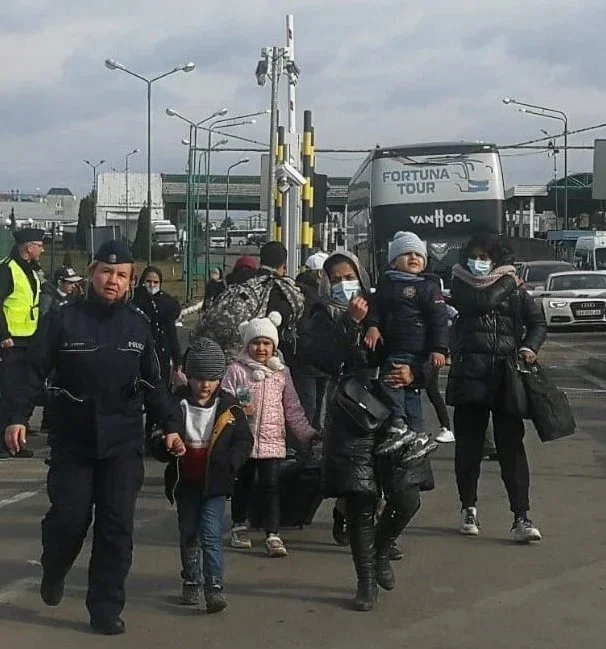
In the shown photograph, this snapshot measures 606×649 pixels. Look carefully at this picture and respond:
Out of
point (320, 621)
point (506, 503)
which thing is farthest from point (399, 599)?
point (506, 503)

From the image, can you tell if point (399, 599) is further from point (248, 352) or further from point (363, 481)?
point (248, 352)

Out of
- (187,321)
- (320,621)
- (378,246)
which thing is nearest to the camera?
(320,621)

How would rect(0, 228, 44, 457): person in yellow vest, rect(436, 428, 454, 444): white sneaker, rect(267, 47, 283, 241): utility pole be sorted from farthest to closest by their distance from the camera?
1. rect(267, 47, 283, 241): utility pole
2. rect(436, 428, 454, 444): white sneaker
3. rect(0, 228, 44, 457): person in yellow vest

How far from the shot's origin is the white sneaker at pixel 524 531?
788 centimetres

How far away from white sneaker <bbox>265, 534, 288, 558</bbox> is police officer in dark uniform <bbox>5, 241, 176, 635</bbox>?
65.6 inches

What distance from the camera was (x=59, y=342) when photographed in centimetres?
603

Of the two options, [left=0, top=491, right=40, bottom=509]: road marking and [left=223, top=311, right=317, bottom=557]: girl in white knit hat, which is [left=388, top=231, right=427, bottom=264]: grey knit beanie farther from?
[left=0, top=491, right=40, bottom=509]: road marking

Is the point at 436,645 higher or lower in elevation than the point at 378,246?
lower

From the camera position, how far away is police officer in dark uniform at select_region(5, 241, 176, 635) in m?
6.01

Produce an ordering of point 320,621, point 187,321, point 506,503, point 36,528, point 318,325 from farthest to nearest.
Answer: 1. point 187,321
2. point 506,503
3. point 36,528
4. point 318,325
5. point 320,621

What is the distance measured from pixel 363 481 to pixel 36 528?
9.77ft

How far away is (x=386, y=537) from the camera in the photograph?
6664 millimetres

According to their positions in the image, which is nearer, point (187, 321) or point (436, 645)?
point (436, 645)

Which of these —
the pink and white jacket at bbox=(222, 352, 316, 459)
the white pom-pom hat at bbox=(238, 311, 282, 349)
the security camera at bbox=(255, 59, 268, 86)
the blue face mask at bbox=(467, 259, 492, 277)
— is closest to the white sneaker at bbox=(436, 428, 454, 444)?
the blue face mask at bbox=(467, 259, 492, 277)
